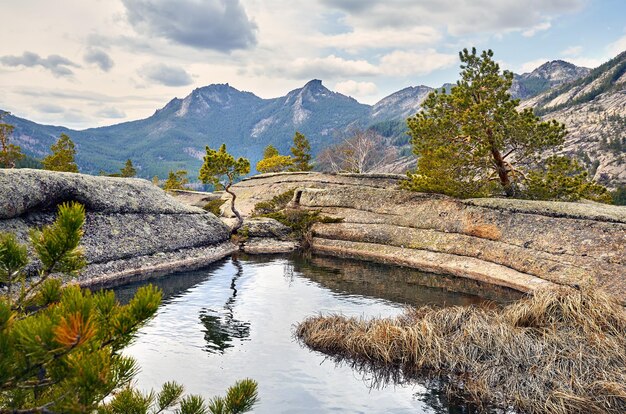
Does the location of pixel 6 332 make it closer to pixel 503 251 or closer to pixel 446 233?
pixel 503 251

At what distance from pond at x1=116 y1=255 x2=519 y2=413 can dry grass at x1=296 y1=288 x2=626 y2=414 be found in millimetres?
1136

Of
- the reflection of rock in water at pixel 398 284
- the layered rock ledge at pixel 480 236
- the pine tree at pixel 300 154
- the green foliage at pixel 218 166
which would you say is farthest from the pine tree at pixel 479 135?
the pine tree at pixel 300 154

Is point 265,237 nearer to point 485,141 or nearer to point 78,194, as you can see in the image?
point 78,194

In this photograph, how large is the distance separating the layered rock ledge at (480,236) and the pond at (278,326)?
2.91m

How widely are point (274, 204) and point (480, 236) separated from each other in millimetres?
26343

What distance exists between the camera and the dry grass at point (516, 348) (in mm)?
12672

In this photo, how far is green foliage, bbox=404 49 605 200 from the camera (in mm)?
32031

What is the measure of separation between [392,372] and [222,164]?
31011 mm

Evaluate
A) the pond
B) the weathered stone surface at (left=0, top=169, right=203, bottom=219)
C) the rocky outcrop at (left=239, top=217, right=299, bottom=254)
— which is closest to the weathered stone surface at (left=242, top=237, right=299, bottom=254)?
the rocky outcrop at (left=239, top=217, right=299, bottom=254)

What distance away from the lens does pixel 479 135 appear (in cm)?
3331

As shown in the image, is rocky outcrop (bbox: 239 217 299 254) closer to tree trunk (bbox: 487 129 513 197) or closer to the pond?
the pond

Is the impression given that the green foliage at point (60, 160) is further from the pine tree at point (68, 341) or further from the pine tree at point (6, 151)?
the pine tree at point (68, 341)

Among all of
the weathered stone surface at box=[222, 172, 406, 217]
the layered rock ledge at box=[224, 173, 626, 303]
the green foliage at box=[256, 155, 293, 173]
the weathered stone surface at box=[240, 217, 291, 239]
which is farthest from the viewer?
the green foliage at box=[256, 155, 293, 173]

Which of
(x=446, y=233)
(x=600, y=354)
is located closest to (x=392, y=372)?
(x=600, y=354)
